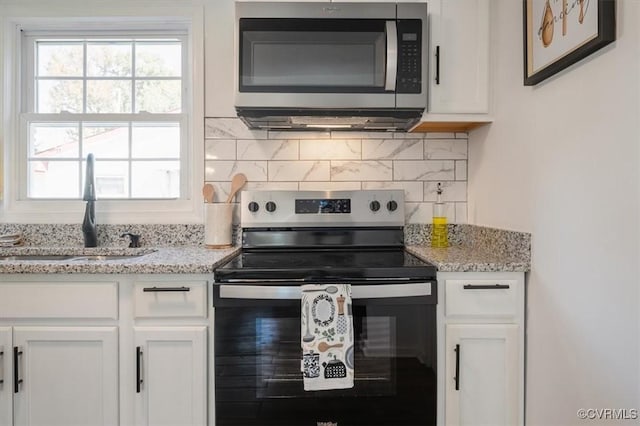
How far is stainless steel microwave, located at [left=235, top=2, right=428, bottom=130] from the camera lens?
1.61 metres

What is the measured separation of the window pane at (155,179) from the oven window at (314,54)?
0.77 meters

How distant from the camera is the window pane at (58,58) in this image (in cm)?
204

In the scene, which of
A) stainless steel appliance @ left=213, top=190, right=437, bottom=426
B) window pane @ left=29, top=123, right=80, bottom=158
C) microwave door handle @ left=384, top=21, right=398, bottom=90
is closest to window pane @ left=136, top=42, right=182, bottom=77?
window pane @ left=29, top=123, right=80, bottom=158

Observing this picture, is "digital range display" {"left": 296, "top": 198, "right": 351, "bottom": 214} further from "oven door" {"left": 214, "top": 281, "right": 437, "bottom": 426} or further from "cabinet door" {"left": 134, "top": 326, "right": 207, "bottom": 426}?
"cabinet door" {"left": 134, "top": 326, "right": 207, "bottom": 426}

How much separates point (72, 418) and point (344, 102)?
1.64 metres

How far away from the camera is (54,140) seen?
2.04m

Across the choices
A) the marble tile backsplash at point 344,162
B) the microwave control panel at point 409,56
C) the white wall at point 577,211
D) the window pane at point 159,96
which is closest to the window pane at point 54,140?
the window pane at point 159,96

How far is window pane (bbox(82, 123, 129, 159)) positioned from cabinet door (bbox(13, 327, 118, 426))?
1.03 meters

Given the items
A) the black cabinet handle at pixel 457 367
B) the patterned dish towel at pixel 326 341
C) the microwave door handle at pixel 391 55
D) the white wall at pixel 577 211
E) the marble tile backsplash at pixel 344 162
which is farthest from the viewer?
the marble tile backsplash at pixel 344 162

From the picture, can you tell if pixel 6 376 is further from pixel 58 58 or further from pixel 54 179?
pixel 58 58

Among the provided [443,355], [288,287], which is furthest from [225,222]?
[443,355]

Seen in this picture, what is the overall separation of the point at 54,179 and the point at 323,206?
1503 millimetres

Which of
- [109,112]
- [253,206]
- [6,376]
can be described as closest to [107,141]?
[109,112]

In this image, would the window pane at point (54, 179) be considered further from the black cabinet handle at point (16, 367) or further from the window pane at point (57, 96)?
the black cabinet handle at point (16, 367)
